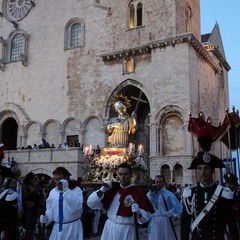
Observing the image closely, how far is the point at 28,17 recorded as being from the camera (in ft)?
105

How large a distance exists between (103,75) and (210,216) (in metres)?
23.4

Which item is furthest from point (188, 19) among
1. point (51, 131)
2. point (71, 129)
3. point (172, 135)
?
point (51, 131)

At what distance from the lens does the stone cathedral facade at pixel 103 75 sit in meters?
23.7

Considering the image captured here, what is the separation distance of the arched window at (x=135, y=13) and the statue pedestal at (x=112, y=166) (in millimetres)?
14990

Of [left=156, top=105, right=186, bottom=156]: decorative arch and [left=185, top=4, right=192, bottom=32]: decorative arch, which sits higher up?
[left=185, top=4, right=192, bottom=32]: decorative arch

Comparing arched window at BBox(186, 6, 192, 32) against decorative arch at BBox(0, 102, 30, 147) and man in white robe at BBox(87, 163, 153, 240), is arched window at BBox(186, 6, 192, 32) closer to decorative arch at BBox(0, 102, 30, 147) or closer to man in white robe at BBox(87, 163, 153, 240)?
decorative arch at BBox(0, 102, 30, 147)

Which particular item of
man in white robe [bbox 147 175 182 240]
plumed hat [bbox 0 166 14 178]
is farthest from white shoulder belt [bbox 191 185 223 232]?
man in white robe [bbox 147 175 182 240]

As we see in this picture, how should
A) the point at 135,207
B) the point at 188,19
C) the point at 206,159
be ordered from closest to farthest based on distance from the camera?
the point at 206,159 < the point at 135,207 < the point at 188,19

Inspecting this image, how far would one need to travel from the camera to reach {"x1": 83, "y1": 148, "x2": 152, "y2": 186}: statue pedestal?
541 inches

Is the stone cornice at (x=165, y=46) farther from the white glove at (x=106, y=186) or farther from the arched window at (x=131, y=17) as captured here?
the white glove at (x=106, y=186)

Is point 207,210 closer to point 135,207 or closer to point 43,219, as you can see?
point 135,207

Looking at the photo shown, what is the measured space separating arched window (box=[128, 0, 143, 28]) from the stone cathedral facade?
0.25ft

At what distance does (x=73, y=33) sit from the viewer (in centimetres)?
2972

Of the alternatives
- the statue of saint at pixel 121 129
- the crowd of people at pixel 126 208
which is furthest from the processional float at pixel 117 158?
the crowd of people at pixel 126 208
